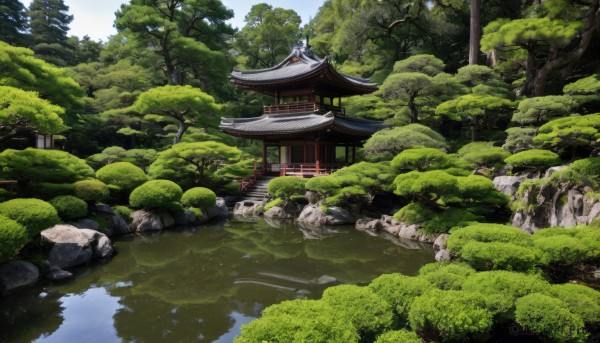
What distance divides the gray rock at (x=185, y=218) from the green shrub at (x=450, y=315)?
487 inches

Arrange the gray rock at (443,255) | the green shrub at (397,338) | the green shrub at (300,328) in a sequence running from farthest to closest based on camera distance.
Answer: the gray rock at (443,255)
the green shrub at (397,338)
the green shrub at (300,328)

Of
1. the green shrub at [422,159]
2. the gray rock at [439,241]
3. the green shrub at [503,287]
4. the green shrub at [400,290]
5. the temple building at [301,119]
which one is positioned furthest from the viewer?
the temple building at [301,119]

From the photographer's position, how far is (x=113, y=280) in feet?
28.0

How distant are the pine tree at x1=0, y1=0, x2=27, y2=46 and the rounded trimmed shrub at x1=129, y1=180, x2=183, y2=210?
2415 cm

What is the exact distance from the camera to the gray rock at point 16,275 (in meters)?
7.67

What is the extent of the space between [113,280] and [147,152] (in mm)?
14669

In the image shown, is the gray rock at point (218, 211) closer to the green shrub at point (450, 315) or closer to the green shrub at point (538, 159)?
the green shrub at point (538, 159)

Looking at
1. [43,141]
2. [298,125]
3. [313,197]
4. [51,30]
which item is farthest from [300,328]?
[51,30]

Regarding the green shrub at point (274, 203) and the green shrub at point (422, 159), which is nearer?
the green shrub at point (422, 159)

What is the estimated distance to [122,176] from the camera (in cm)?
1502

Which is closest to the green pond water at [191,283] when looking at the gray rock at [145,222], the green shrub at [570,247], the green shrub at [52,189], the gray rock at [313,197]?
the gray rock at [145,222]

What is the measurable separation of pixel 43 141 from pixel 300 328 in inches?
916

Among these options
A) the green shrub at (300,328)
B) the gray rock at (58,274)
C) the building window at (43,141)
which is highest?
the building window at (43,141)

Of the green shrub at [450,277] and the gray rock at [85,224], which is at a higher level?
the green shrub at [450,277]
